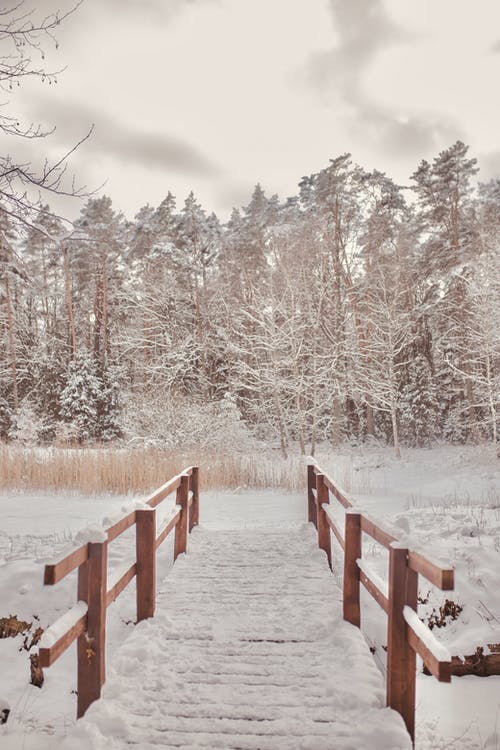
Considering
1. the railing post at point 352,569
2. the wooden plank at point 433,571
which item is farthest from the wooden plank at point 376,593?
the wooden plank at point 433,571

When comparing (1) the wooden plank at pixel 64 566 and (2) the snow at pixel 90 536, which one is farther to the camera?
(2) the snow at pixel 90 536

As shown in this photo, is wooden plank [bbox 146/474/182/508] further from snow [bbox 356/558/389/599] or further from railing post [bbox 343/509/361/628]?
snow [bbox 356/558/389/599]

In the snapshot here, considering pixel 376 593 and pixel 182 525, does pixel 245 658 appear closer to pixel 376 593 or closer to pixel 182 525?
pixel 376 593

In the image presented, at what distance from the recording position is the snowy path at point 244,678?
288 centimetres

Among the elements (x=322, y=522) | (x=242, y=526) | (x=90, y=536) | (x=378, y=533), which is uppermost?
(x=90, y=536)

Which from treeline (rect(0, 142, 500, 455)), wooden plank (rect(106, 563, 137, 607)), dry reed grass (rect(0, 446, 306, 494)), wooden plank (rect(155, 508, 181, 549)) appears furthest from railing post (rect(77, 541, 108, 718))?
treeline (rect(0, 142, 500, 455))

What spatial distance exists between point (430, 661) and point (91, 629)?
6.32 feet

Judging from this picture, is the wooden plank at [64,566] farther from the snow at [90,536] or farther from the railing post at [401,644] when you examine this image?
the railing post at [401,644]

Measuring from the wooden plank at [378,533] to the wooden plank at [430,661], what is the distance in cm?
50

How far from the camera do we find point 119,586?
12.0 ft

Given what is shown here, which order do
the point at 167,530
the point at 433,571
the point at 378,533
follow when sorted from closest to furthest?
the point at 433,571, the point at 378,533, the point at 167,530

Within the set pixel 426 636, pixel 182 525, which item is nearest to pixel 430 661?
pixel 426 636

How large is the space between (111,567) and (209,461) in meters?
7.42

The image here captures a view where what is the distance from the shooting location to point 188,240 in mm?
28469
